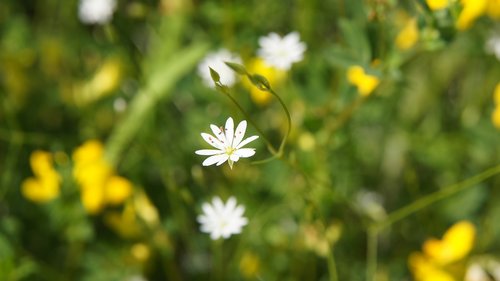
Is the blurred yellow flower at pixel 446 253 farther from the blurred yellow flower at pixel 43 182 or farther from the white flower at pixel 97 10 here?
the white flower at pixel 97 10

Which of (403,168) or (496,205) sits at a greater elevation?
(403,168)

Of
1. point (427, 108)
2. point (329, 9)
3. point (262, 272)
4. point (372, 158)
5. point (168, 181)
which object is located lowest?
point (262, 272)

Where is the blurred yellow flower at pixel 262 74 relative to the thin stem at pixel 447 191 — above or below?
above

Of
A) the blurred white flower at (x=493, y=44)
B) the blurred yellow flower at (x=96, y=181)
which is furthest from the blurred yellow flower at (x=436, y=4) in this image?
the blurred yellow flower at (x=96, y=181)

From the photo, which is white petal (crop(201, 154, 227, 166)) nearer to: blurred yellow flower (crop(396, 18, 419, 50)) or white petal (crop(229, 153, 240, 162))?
white petal (crop(229, 153, 240, 162))

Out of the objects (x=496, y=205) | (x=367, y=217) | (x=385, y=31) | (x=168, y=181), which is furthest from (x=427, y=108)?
(x=168, y=181)

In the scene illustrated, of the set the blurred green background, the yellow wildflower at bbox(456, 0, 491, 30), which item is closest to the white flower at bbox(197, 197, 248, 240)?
the blurred green background

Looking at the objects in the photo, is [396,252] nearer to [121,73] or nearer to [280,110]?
[280,110]

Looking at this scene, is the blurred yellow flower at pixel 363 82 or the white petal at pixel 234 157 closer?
the white petal at pixel 234 157
